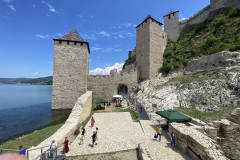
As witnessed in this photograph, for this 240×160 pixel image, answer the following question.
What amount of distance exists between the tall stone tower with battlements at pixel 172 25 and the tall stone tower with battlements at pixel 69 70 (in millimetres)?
25462

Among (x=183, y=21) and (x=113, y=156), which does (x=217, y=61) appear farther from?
(x=183, y=21)

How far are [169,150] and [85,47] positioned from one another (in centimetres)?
1641

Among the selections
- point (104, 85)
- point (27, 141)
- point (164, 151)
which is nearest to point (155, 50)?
point (104, 85)

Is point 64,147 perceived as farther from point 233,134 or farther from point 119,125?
point 233,134

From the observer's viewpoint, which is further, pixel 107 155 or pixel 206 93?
pixel 206 93

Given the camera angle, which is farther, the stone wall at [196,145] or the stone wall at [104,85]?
the stone wall at [104,85]

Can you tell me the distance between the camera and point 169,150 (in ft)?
18.0

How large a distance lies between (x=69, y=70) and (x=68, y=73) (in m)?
0.48

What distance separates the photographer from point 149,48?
2000 cm

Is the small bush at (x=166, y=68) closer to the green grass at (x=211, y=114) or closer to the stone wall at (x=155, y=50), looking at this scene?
the stone wall at (x=155, y=50)

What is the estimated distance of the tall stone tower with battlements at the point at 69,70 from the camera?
15.5m

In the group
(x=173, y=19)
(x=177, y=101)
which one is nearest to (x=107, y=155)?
(x=177, y=101)

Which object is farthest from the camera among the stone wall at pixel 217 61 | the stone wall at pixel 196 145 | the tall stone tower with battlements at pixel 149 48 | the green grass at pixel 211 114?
the tall stone tower with battlements at pixel 149 48

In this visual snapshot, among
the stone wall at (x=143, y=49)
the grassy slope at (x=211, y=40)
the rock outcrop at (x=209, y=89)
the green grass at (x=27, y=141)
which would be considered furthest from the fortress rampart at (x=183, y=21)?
the green grass at (x=27, y=141)
